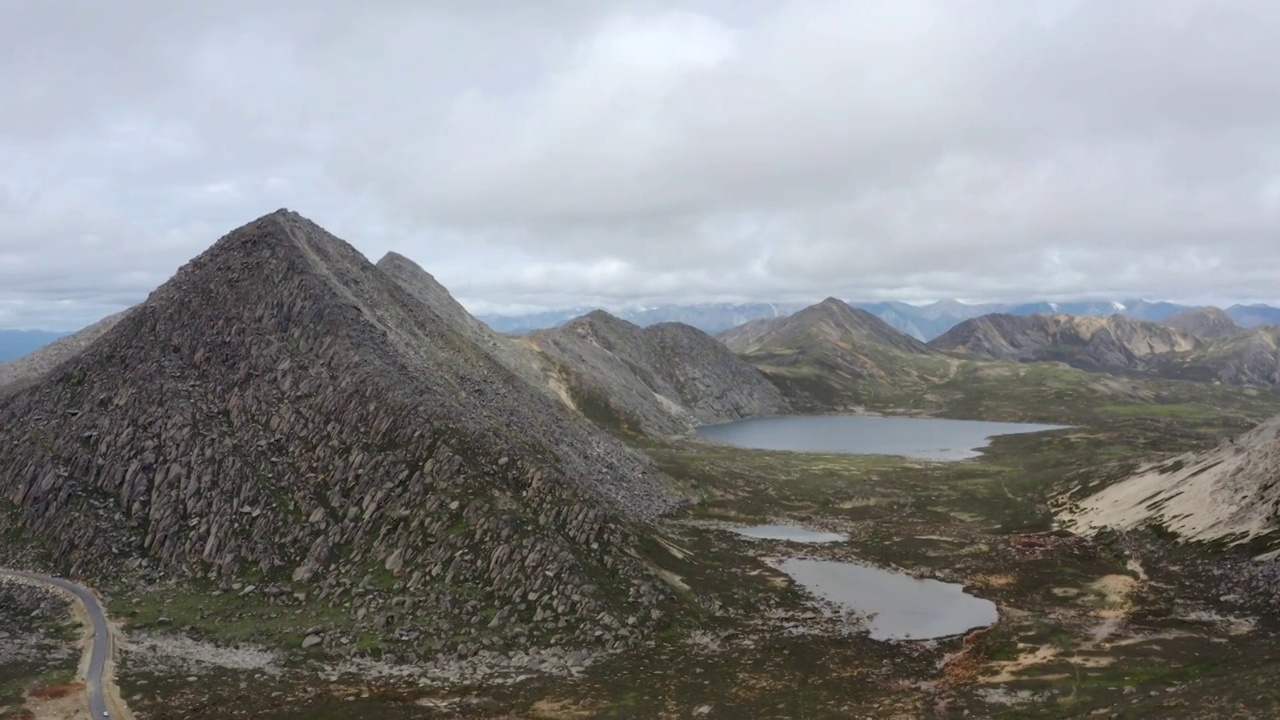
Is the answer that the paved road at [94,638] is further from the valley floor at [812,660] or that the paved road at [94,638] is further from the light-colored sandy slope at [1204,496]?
the light-colored sandy slope at [1204,496]

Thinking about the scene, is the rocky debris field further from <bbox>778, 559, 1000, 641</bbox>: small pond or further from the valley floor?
<bbox>778, 559, 1000, 641</bbox>: small pond

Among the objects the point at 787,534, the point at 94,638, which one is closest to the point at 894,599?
the point at 787,534

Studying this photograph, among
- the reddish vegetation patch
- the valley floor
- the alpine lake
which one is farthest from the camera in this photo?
the alpine lake

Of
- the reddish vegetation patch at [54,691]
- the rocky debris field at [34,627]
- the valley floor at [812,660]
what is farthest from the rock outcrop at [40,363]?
the reddish vegetation patch at [54,691]

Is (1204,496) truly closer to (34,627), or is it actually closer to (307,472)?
(307,472)

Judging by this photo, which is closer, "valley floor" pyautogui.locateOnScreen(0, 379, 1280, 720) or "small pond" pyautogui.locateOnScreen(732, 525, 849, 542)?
"valley floor" pyautogui.locateOnScreen(0, 379, 1280, 720)

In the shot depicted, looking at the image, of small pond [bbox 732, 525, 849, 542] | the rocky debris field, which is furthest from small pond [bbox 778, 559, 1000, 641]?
the rocky debris field
